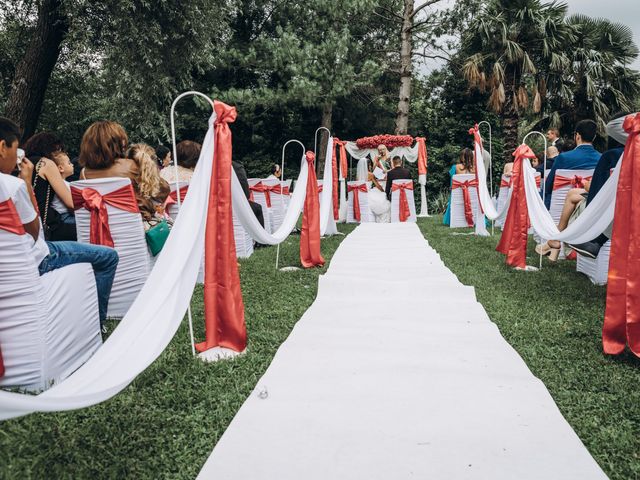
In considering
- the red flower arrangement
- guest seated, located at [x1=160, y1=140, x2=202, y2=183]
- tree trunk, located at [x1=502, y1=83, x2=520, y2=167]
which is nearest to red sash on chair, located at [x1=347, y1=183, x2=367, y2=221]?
the red flower arrangement

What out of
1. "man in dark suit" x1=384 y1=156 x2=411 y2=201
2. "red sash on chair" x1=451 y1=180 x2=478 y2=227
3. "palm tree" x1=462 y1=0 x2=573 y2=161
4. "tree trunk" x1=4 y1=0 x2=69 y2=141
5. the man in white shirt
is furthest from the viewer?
"palm tree" x1=462 y1=0 x2=573 y2=161

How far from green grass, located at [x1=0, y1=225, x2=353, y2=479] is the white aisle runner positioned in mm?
118

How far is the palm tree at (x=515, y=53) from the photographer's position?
1403cm

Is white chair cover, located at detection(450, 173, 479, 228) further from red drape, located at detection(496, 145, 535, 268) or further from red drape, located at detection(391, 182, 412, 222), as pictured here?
red drape, located at detection(496, 145, 535, 268)

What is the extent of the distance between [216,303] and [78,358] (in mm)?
839

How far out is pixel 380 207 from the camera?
12180mm

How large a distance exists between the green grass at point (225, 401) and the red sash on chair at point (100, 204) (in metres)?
0.94

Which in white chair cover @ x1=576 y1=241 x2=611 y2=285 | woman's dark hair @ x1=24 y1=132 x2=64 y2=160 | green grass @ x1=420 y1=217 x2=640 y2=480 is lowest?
green grass @ x1=420 y1=217 x2=640 y2=480

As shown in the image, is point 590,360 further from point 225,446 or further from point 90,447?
point 90,447

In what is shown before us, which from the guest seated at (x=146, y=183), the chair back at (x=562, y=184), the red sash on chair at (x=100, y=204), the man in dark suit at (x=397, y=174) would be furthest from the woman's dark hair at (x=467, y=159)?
the red sash on chair at (x=100, y=204)

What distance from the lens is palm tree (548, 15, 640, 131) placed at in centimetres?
1405

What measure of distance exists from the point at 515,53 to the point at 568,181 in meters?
9.79

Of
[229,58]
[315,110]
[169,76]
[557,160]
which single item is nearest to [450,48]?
[315,110]

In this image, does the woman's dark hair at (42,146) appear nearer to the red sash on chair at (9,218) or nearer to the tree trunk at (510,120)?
the red sash on chair at (9,218)
